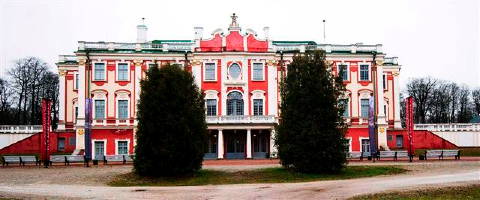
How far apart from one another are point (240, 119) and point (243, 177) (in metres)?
20.7

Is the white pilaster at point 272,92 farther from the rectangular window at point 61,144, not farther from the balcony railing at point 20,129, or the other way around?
the balcony railing at point 20,129

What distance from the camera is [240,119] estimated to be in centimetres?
4841

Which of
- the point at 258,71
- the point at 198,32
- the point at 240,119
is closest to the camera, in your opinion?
the point at 240,119

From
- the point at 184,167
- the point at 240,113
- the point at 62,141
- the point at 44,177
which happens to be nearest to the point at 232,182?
the point at 184,167

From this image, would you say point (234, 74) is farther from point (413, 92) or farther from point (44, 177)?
point (413, 92)

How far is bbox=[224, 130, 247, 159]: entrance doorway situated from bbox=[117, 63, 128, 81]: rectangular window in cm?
1027

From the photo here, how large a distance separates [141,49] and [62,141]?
448 inches

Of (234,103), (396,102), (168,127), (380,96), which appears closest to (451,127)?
(396,102)

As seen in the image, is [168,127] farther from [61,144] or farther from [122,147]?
[61,144]

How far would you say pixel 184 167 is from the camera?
92.8ft

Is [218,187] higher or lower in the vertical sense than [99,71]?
lower

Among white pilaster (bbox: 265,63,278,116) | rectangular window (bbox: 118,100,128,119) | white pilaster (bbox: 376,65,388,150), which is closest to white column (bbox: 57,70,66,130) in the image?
rectangular window (bbox: 118,100,128,119)

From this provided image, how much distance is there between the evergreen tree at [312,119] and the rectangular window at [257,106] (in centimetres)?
1949

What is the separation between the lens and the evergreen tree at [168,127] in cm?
2808
